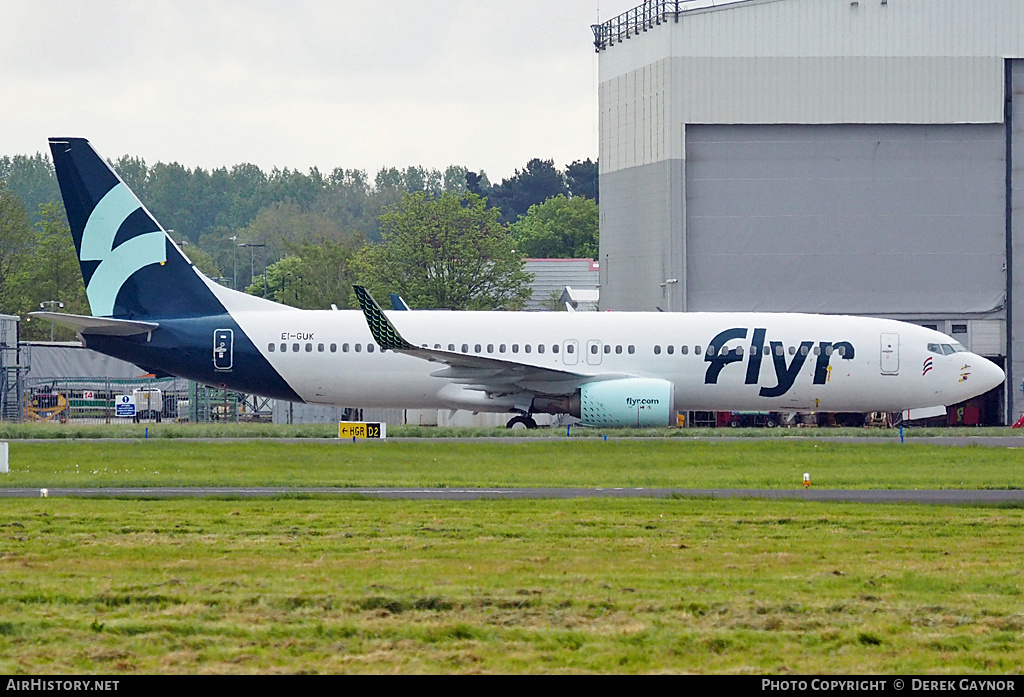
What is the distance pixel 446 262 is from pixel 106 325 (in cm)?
3949

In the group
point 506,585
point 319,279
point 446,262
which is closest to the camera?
point 506,585

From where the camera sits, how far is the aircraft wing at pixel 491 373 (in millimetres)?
34750

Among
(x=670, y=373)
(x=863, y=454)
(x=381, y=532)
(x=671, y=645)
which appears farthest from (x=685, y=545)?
(x=670, y=373)

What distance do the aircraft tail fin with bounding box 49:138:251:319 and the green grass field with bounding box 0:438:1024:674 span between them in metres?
14.7

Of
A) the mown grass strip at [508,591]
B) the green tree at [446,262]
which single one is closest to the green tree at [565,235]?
the green tree at [446,262]

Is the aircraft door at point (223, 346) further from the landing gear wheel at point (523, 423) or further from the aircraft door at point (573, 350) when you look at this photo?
the aircraft door at point (573, 350)

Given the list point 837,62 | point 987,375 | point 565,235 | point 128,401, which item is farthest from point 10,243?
point 987,375

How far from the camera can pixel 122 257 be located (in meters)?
37.5

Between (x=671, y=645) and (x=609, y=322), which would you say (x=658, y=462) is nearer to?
(x=609, y=322)

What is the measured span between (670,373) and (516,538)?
2178 centimetres

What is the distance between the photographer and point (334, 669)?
9.66m

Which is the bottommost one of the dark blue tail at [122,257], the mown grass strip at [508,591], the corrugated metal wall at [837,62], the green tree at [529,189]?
the mown grass strip at [508,591]

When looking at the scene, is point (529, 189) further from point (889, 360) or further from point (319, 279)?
point (889, 360)

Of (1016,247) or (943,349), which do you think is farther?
(1016,247)
